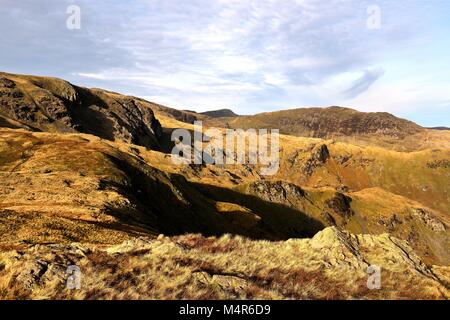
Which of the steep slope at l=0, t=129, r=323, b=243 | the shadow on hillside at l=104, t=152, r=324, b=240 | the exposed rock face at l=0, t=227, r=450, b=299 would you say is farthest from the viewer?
the shadow on hillside at l=104, t=152, r=324, b=240

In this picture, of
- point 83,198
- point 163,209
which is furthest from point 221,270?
point 163,209

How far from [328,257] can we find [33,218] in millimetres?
23579

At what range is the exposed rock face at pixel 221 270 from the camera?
15633 mm

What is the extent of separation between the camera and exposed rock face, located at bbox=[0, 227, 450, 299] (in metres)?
15.6

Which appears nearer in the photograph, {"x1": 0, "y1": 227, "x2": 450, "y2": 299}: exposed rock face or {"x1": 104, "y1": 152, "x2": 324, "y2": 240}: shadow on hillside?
{"x1": 0, "y1": 227, "x2": 450, "y2": 299}: exposed rock face

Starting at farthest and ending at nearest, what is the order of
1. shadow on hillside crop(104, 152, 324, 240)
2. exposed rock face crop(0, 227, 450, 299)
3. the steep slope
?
shadow on hillside crop(104, 152, 324, 240) → the steep slope → exposed rock face crop(0, 227, 450, 299)

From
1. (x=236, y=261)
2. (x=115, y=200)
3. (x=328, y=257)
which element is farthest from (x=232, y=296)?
(x=115, y=200)

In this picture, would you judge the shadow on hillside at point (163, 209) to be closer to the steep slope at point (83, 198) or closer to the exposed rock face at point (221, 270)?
the steep slope at point (83, 198)

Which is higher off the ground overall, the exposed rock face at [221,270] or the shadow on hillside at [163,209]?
the exposed rock face at [221,270]

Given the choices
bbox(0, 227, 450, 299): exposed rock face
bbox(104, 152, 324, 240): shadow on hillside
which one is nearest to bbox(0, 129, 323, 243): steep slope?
bbox(104, 152, 324, 240): shadow on hillside

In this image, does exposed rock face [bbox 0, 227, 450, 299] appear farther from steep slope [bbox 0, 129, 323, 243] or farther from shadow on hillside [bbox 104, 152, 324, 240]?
shadow on hillside [bbox 104, 152, 324, 240]

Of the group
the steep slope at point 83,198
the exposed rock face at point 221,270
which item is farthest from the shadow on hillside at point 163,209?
the exposed rock face at point 221,270

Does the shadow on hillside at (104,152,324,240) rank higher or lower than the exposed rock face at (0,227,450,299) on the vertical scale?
lower
